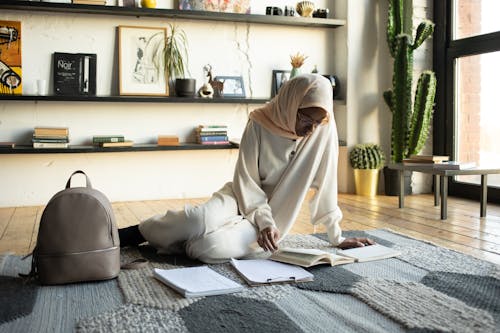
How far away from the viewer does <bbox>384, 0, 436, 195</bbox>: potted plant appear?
158 inches

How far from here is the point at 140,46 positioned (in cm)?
412

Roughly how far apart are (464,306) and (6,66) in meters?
3.45

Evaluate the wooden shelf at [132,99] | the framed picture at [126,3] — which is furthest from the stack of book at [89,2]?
the wooden shelf at [132,99]

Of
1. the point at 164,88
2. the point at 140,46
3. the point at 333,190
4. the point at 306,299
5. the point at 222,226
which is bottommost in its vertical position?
the point at 306,299

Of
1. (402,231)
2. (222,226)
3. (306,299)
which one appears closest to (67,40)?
(222,226)

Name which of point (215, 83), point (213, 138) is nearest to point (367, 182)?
point (213, 138)

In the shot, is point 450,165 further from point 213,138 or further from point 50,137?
point 50,137

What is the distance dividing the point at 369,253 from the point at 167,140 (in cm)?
231

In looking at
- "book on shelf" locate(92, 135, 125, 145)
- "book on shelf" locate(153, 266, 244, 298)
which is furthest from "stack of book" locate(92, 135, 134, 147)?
"book on shelf" locate(153, 266, 244, 298)

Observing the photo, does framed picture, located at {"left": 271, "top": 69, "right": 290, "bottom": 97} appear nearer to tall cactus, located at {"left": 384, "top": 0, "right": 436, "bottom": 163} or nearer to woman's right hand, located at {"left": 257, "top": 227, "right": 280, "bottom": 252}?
tall cactus, located at {"left": 384, "top": 0, "right": 436, "bottom": 163}

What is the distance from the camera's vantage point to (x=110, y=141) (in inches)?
155

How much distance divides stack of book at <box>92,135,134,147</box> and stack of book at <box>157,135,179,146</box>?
0.22 meters

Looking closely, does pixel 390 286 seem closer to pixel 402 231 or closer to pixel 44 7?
pixel 402 231

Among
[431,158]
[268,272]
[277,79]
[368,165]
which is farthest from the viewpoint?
[277,79]
